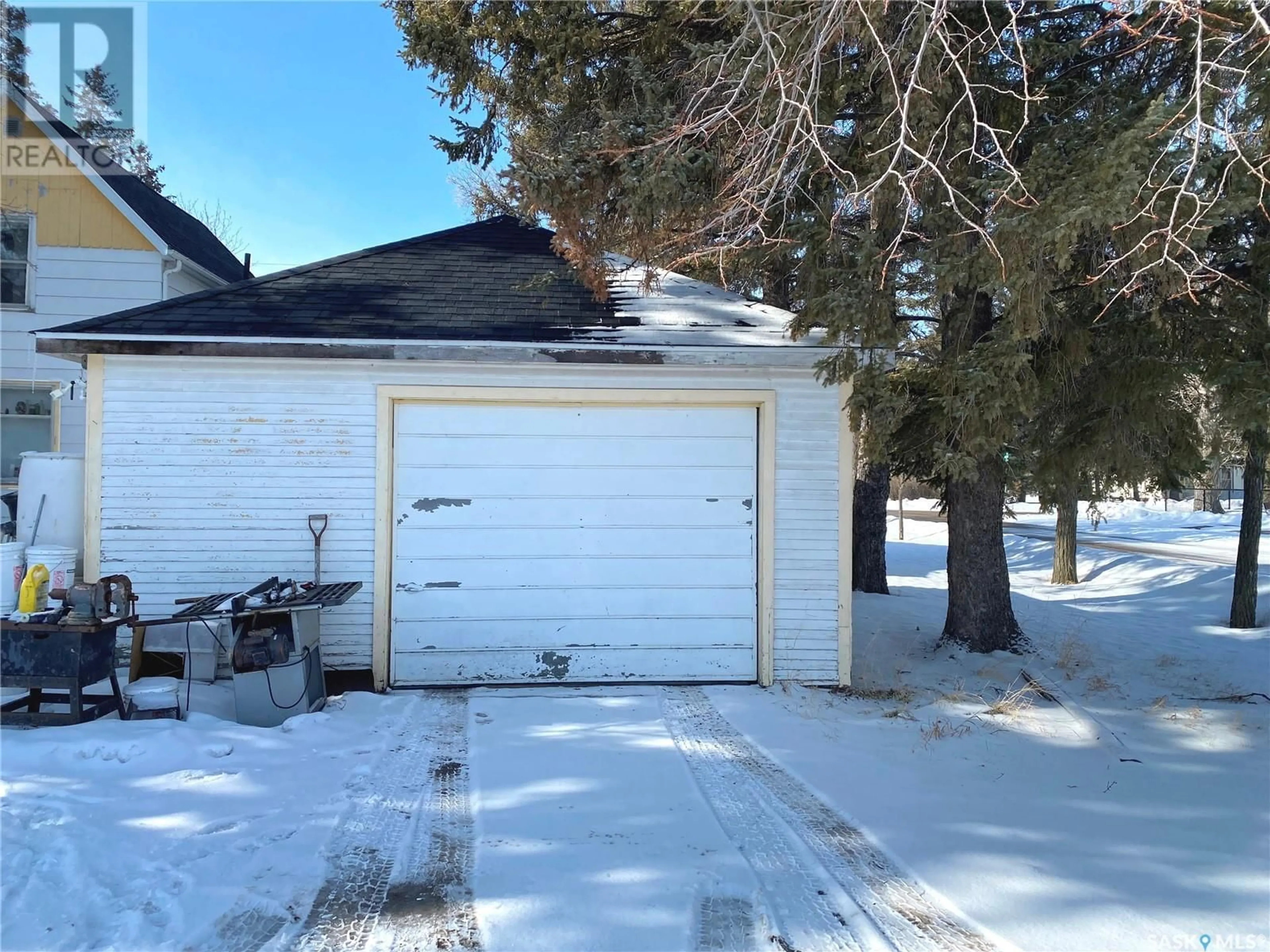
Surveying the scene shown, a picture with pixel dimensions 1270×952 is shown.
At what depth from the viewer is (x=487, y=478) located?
658 cm

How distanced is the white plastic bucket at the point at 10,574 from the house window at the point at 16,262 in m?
6.21

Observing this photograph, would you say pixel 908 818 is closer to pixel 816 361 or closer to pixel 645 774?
pixel 645 774

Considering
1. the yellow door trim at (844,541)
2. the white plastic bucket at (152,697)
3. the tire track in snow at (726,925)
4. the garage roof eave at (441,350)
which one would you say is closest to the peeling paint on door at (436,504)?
the garage roof eave at (441,350)

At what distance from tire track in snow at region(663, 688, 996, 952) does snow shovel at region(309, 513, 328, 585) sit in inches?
121

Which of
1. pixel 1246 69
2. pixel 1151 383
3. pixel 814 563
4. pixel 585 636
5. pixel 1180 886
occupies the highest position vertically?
pixel 1246 69

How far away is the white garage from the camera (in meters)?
6.25

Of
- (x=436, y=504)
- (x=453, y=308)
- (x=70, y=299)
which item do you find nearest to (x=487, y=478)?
(x=436, y=504)

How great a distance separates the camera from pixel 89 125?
16000 mm

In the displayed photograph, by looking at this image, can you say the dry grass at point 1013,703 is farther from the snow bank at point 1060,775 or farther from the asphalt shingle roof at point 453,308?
the asphalt shingle roof at point 453,308

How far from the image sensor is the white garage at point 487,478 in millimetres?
6254

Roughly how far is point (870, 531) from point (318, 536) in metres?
9.27

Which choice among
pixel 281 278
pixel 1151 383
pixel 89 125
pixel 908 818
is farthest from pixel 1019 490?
pixel 89 125

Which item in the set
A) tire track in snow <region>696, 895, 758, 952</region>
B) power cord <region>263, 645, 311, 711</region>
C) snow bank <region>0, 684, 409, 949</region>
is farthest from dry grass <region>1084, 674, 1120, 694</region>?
power cord <region>263, 645, 311, 711</region>

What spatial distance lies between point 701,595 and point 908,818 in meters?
2.94
